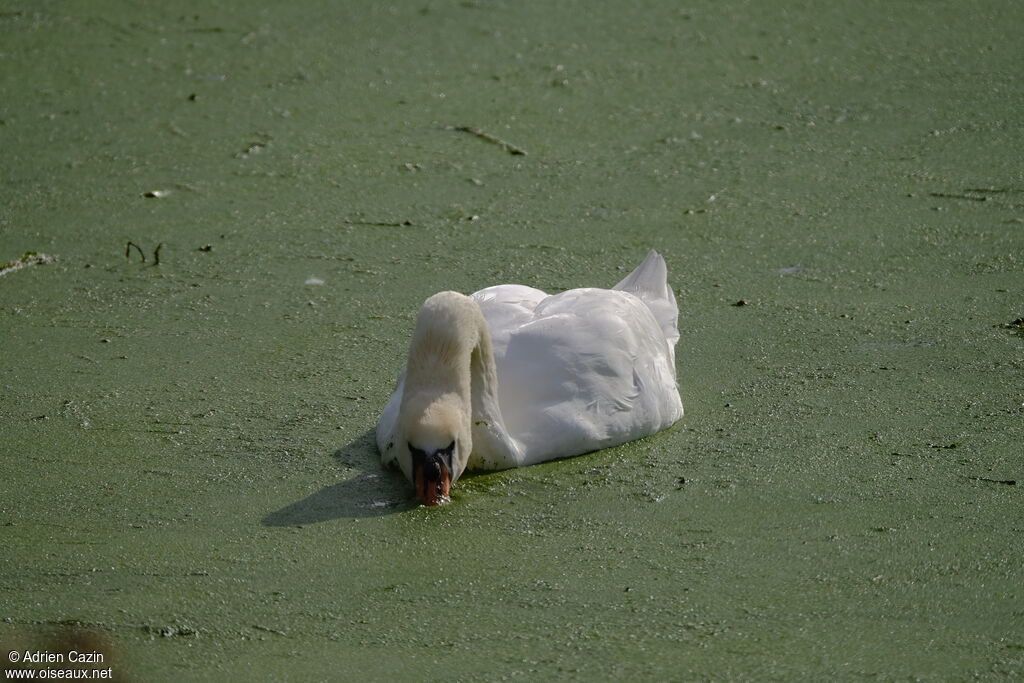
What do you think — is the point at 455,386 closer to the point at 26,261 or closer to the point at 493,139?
the point at 26,261

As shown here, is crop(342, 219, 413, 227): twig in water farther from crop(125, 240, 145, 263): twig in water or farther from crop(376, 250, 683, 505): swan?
crop(376, 250, 683, 505): swan

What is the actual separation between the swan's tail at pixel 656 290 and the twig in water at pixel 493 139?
1.65 meters

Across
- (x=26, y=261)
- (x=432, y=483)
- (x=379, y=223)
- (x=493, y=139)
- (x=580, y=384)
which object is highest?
(x=580, y=384)

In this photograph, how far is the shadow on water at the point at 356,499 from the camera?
3.71m

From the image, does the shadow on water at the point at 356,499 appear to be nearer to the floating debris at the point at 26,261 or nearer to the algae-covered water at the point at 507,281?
the algae-covered water at the point at 507,281

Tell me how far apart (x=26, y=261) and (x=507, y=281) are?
185 centimetres

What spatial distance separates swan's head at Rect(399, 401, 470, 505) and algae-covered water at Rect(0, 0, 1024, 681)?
7 centimetres

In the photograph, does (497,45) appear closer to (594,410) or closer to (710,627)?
(594,410)

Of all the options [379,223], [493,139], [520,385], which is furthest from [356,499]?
[493,139]

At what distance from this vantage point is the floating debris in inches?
213

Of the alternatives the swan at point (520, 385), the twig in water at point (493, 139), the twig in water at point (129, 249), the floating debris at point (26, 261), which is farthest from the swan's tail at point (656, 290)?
the floating debris at point (26, 261)

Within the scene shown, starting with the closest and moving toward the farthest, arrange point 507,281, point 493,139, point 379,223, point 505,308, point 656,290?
point 505,308
point 656,290
point 507,281
point 379,223
point 493,139

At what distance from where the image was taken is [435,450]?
3689 millimetres

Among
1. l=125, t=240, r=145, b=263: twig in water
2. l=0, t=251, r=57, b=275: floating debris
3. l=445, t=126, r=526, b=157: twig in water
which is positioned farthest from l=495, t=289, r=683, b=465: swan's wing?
l=0, t=251, r=57, b=275: floating debris
